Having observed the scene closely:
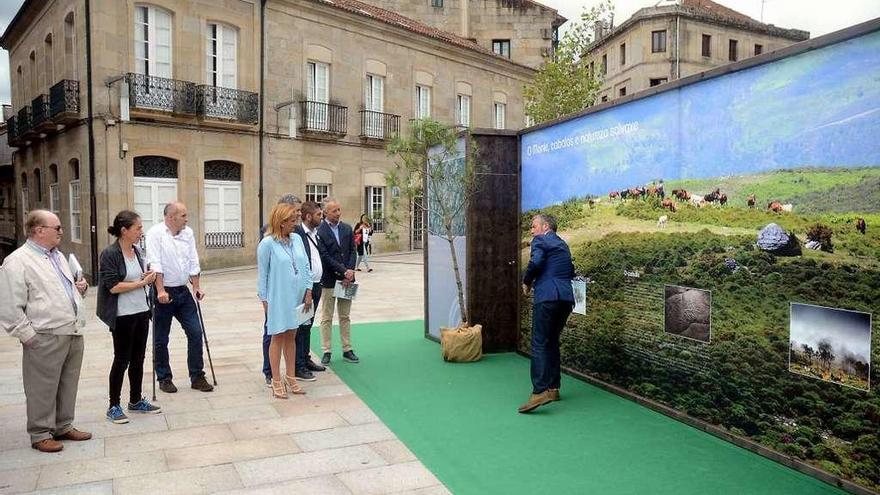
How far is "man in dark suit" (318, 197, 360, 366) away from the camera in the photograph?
7266mm

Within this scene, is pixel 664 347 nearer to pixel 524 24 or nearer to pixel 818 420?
pixel 818 420

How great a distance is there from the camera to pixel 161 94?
18.6 meters

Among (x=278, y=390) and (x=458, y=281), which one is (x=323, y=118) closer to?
(x=458, y=281)

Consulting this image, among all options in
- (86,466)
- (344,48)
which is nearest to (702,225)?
(86,466)

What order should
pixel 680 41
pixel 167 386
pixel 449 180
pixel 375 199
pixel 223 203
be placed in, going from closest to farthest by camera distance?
pixel 167 386
pixel 449 180
pixel 223 203
pixel 375 199
pixel 680 41

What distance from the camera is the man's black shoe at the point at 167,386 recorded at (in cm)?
632

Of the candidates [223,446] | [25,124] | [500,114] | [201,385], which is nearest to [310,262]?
[201,385]

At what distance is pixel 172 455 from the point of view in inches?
185

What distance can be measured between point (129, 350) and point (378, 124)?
66.6ft

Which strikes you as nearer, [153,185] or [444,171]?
[444,171]

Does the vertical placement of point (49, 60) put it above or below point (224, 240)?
above

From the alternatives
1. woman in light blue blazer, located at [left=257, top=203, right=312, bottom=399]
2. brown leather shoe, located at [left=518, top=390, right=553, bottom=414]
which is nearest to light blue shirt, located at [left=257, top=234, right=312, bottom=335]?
woman in light blue blazer, located at [left=257, top=203, right=312, bottom=399]

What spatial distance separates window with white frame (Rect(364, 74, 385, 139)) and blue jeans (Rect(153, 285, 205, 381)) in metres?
18.7

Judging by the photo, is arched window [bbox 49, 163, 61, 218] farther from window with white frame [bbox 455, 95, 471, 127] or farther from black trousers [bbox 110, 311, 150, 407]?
black trousers [bbox 110, 311, 150, 407]
